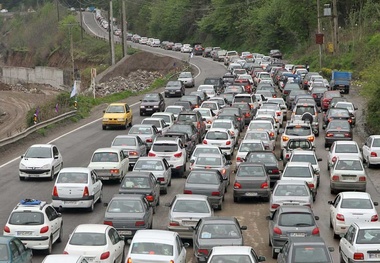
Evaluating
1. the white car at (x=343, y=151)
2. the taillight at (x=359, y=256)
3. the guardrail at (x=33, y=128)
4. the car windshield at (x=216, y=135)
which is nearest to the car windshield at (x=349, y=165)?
the white car at (x=343, y=151)

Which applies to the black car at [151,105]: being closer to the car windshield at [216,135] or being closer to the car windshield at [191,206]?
the car windshield at [216,135]

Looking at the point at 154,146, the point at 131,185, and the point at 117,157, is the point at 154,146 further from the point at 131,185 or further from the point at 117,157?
the point at 131,185

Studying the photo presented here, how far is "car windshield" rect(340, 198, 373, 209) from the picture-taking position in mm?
27297

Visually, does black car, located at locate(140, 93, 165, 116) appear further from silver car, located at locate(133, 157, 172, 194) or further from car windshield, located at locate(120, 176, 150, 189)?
car windshield, located at locate(120, 176, 150, 189)

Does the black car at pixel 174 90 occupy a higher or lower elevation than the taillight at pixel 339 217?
lower

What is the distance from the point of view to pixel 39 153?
123 feet

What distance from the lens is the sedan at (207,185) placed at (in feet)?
103

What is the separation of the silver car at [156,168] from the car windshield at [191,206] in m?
7.55

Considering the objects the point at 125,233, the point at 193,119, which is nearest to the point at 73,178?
the point at 125,233

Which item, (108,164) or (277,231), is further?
(108,164)

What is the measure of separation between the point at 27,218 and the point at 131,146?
50.6 feet

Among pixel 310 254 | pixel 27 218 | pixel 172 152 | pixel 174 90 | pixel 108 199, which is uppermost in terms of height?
pixel 310 254

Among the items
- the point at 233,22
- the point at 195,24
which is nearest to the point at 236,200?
the point at 233,22

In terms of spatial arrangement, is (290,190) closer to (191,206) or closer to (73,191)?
(191,206)
